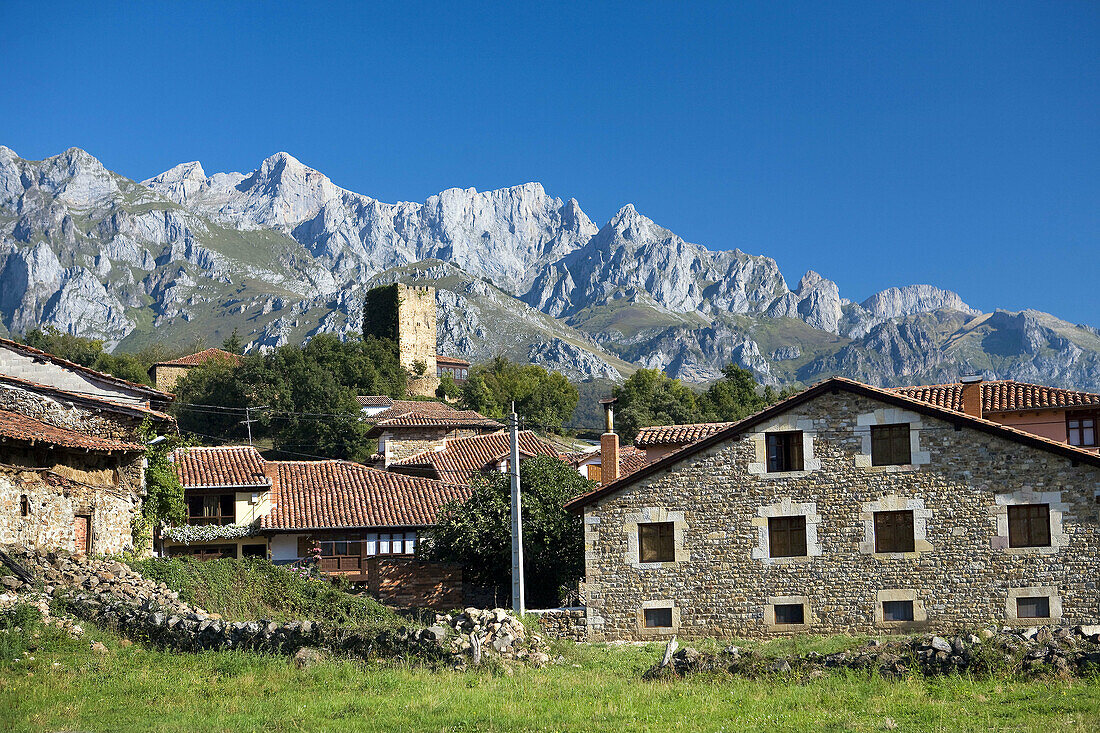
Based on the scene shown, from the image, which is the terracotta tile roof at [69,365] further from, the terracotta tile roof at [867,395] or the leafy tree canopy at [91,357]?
the leafy tree canopy at [91,357]

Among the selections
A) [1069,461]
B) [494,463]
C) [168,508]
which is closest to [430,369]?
[494,463]

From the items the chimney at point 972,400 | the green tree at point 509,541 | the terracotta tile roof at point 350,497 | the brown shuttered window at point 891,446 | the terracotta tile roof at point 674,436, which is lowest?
the green tree at point 509,541

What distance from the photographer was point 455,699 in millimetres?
15414

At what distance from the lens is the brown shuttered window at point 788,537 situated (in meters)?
27.5

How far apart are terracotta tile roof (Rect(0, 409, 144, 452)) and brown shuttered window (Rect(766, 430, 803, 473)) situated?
1769cm

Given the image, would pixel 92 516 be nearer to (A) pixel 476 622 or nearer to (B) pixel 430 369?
(A) pixel 476 622

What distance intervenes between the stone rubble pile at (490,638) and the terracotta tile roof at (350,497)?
67.1ft

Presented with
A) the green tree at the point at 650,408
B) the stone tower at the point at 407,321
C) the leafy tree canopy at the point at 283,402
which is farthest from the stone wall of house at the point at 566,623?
the stone tower at the point at 407,321

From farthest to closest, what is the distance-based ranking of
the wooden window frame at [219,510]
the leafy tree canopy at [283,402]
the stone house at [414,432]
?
the leafy tree canopy at [283,402] → the stone house at [414,432] → the wooden window frame at [219,510]

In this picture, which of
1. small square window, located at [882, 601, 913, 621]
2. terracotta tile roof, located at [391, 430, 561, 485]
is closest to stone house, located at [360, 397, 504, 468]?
terracotta tile roof, located at [391, 430, 561, 485]

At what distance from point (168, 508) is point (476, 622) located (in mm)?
16144

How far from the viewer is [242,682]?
54.7ft

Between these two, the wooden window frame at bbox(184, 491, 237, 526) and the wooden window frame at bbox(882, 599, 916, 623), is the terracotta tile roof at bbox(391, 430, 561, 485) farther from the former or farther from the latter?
the wooden window frame at bbox(882, 599, 916, 623)

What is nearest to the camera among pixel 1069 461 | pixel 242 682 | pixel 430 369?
pixel 242 682
